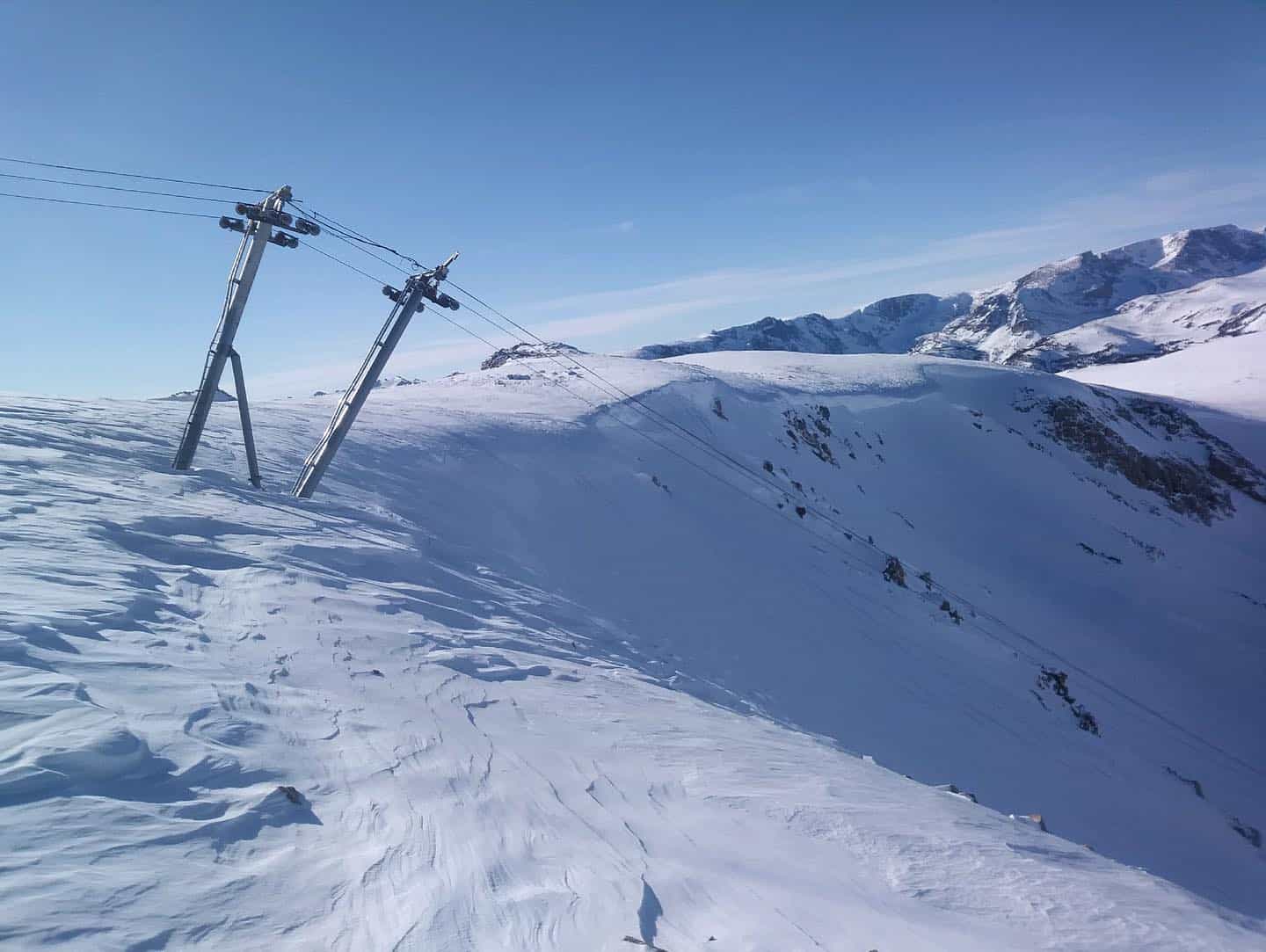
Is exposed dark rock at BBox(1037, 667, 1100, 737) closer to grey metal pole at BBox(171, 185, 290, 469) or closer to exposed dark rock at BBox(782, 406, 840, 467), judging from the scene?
exposed dark rock at BBox(782, 406, 840, 467)

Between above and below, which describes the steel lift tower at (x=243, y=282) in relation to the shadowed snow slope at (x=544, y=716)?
above

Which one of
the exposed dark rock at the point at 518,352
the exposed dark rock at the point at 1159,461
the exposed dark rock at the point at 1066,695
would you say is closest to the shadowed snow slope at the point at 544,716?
the exposed dark rock at the point at 1066,695

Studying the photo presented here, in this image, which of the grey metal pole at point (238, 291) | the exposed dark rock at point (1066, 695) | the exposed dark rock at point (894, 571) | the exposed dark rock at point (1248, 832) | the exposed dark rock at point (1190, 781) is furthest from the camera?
the exposed dark rock at point (894, 571)

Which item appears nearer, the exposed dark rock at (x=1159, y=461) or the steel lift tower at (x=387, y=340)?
the steel lift tower at (x=387, y=340)

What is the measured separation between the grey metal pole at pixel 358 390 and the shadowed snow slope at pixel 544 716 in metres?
0.77

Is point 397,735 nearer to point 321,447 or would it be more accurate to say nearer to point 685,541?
point 321,447

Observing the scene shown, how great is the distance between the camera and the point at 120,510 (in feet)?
30.3

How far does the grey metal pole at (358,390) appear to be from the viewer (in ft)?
45.5

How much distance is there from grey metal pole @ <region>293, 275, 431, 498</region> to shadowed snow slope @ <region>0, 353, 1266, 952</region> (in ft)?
2.53

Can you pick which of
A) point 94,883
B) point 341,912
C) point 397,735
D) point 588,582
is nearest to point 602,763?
point 397,735

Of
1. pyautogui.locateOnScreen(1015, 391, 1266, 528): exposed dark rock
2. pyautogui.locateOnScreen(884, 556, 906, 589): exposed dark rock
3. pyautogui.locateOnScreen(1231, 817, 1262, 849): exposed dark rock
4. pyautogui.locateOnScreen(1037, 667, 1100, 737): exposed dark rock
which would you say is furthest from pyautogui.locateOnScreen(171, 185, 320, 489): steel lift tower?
pyautogui.locateOnScreen(1015, 391, 1266, 528): exposed dark rock

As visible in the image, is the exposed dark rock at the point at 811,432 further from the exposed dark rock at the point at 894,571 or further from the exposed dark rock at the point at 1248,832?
the exposed dark rock at the point at 1248,832

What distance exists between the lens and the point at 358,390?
48.1 ft

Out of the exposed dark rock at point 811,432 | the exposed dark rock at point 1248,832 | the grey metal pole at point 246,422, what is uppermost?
the grey metal pole at point 246,422
